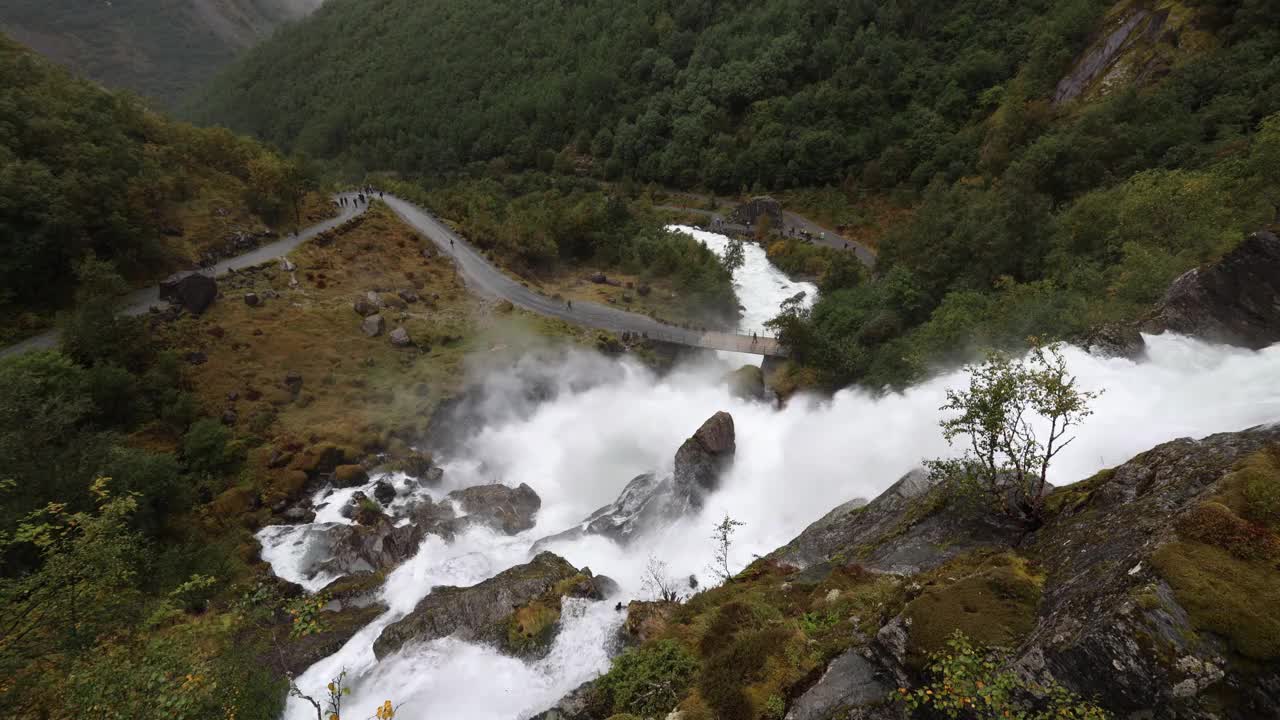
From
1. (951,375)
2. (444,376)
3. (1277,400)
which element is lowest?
(1277,400)

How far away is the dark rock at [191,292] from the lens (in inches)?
1542

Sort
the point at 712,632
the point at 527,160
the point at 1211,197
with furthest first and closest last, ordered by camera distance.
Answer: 1. the point at 527,160
2. the point at 1211,197
3. the point at 712,632

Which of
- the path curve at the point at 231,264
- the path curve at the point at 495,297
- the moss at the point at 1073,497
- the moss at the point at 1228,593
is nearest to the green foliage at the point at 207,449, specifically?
the path curve at the point at 231,264

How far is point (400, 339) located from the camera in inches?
1697

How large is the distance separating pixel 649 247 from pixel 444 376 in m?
28.1

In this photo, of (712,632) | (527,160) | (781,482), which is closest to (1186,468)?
(712,632)

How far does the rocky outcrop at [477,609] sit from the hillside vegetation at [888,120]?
21.0 meters

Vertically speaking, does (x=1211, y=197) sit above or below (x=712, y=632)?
above

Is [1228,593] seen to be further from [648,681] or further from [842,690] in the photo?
[648,681]

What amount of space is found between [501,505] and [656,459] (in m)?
10.1

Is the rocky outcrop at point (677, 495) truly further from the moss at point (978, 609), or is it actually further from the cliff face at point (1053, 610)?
the moss at point (978, 609)

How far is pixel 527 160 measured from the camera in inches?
4636

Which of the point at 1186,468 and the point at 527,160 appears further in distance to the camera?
the point at 527,160

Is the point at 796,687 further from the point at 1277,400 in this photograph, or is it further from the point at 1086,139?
the point at 1086,139
